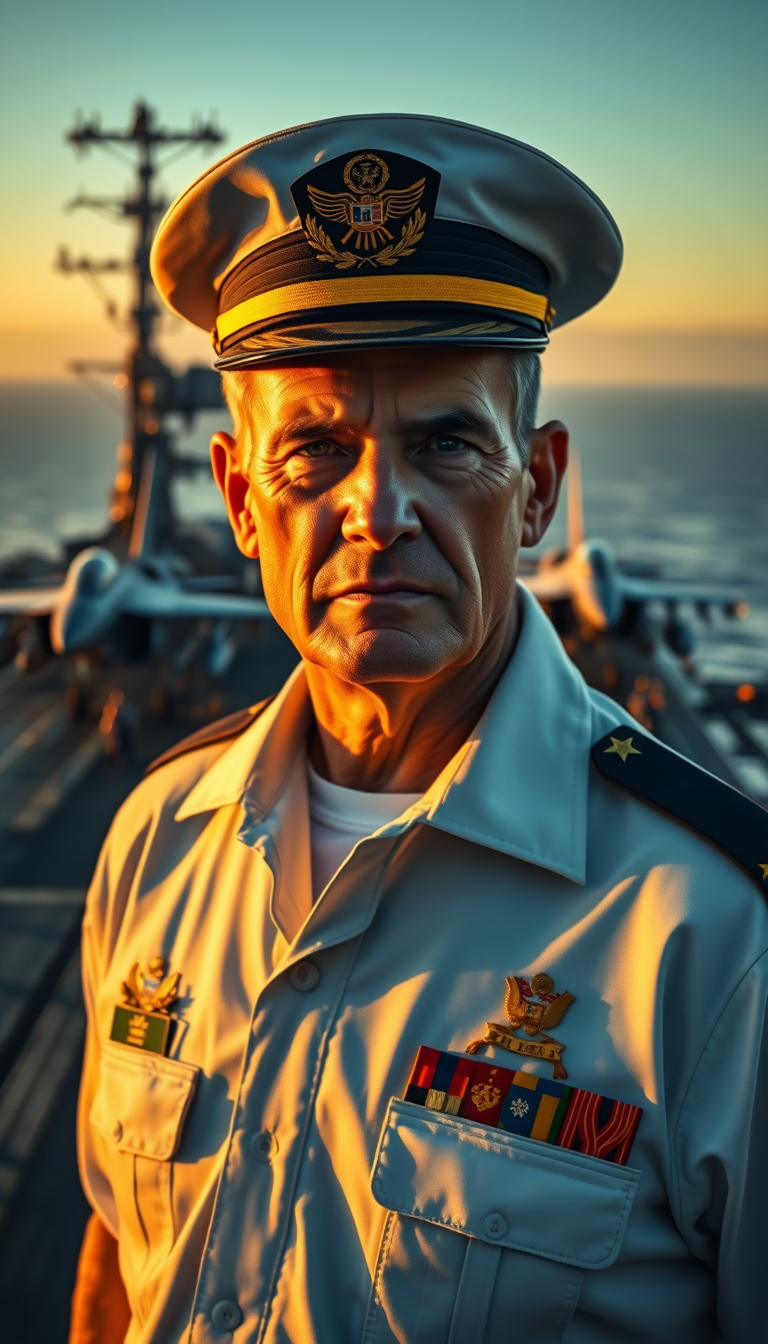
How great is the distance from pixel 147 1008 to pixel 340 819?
53 cm

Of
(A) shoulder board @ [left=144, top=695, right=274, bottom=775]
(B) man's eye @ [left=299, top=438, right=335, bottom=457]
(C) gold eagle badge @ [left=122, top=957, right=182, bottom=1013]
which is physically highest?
(B) man's eye @ [left=299, top=438, right=335, bottom=457]

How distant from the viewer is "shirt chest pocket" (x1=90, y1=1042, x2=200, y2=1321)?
6.16 feet

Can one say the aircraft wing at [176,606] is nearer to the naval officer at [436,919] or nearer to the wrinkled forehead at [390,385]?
the naval officer at [436,919]

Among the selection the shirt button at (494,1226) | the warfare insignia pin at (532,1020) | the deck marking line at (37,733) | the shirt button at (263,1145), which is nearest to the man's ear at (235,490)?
the warfare insignia pin at (532,1020)

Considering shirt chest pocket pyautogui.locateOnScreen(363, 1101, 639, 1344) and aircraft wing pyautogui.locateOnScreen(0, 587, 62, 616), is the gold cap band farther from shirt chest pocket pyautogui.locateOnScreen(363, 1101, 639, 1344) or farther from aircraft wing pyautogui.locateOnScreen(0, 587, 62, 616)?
aircraft wing pyautogui.locateOnScreen(0, 587, 62, 616)

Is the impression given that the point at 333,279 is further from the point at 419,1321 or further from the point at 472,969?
the point at 419,1321

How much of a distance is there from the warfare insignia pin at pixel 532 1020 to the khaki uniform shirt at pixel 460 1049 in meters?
0.02

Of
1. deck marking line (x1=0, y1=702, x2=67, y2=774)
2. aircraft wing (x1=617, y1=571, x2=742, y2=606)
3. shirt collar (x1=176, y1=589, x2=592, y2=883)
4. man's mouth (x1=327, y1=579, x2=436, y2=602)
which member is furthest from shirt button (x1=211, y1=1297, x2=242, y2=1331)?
aircraft wing (x1=617, y1=571, x2=742, y2=606)

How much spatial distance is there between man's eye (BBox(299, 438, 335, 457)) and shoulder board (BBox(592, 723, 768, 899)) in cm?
75

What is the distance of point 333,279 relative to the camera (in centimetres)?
171

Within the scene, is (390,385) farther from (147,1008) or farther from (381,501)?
(147,1008)

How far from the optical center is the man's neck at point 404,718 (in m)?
1.89

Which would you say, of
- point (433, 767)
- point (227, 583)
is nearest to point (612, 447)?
point (227, 583)

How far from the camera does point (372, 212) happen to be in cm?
169
